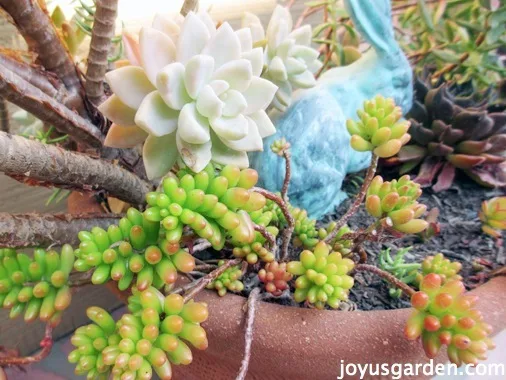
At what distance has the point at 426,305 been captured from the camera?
1.20ft

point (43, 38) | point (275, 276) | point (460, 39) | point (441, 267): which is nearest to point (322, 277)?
point (275, 276)

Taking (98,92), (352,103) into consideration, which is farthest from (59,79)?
(352,103)

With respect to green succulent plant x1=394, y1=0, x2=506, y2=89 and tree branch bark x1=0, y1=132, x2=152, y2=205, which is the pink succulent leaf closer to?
green succulent plant x1=394, y1=0, x2=506, y2=89

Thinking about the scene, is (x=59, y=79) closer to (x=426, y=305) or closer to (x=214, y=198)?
(x=214, y=198)

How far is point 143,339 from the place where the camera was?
321 millimetres

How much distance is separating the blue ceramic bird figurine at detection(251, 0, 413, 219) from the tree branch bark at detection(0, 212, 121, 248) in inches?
8.7

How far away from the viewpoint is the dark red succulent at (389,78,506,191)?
69 centimetres

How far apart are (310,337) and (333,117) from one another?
30cm

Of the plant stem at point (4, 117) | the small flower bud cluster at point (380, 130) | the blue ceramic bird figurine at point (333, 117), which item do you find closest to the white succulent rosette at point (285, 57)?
the blue ceramic bird figurine at point (333, 117)

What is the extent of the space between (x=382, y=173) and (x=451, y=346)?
44 cm

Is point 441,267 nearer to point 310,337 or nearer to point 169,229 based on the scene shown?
point 310,337

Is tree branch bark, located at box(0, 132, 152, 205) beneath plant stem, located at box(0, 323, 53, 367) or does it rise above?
above

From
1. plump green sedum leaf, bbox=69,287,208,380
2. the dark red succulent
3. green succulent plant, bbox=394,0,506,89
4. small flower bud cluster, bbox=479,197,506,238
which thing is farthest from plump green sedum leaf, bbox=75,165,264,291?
green succulent plant, bbox=394,0,506,89

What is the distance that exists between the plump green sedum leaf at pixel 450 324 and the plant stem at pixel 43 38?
0.42m
